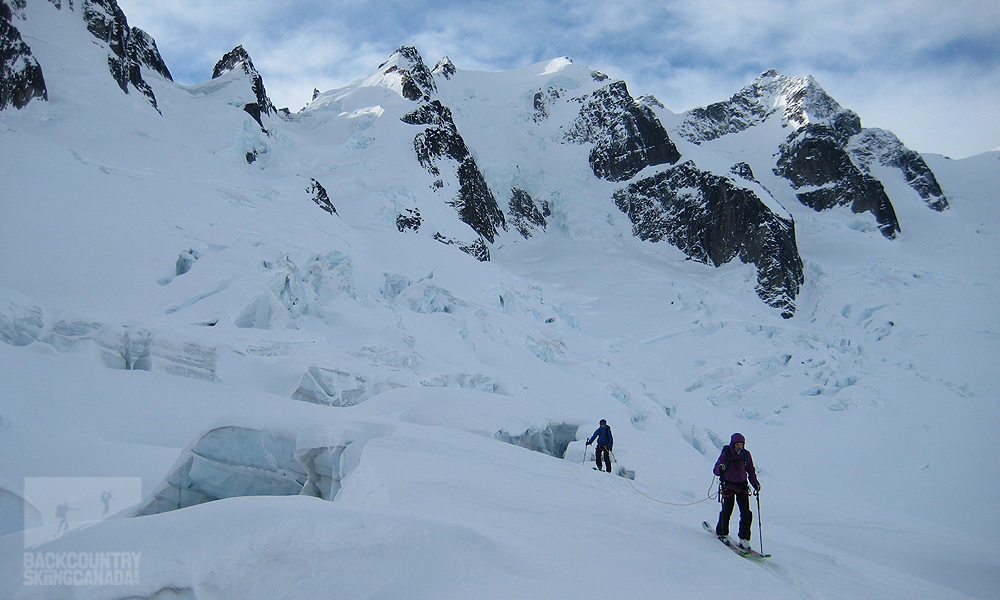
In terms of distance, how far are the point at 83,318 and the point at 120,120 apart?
21.5 metres

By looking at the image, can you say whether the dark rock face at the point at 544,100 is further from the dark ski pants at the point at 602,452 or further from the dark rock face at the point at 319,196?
the dark ski pants at the point at 602,452

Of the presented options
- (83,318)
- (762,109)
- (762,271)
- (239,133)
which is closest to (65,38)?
(239,133)

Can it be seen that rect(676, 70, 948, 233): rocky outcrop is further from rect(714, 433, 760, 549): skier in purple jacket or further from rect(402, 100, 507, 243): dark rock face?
rect(714, 433, 760, 549): skier in purple jacket

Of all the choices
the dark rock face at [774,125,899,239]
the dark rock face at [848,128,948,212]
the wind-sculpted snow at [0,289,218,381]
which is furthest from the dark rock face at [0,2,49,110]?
the dark rock face at [848,128,948,212]

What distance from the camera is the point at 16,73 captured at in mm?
22281

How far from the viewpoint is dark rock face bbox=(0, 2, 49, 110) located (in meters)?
22.0

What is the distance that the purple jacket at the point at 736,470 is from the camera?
5348 millimetres

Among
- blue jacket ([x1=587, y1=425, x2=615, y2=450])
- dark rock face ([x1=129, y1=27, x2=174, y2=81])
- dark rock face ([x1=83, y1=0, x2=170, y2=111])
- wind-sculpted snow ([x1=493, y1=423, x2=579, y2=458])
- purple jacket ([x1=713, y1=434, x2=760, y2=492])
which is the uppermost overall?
dark rock face ([x1=129, y1=27, x2=174, y2=81])

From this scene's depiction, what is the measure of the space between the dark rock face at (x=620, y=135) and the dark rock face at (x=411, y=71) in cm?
1901

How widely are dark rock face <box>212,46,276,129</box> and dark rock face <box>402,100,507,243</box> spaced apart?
12.5 m

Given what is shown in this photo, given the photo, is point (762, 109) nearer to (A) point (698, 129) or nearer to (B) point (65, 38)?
(A) point (698, 129)

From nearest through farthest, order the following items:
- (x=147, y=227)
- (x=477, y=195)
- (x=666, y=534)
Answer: (x=666, y=534) < (x=147, y=227) < (x=477, y=195)

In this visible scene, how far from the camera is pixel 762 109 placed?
8062cm

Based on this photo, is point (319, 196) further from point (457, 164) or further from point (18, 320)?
point (18, 320)
